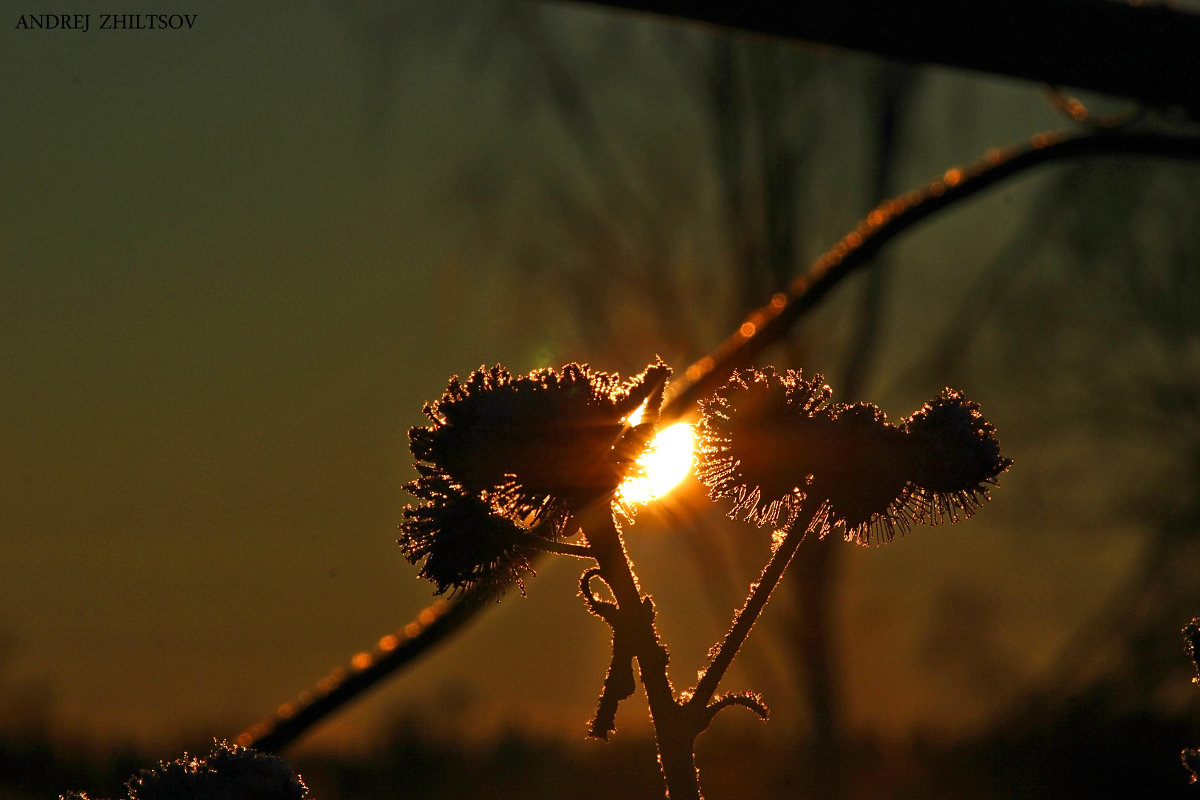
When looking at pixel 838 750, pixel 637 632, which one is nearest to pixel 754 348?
pixel 637 632

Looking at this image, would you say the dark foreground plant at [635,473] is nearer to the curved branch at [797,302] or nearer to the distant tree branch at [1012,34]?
the curved branch at [797,302]

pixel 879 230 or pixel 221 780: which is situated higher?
pixel 879 230

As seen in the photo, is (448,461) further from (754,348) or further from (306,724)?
(306,724)

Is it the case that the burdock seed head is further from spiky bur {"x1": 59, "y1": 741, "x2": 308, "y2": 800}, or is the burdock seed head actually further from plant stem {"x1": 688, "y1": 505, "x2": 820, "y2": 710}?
spiky bur {"x1": 59, "y1": 741, "x2": 308, "y2": 800}

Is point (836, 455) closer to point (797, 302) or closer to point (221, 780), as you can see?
point (797, 302)

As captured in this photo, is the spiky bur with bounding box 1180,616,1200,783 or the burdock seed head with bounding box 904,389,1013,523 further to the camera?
the burdock seed head with bounding box 904,389,1013,523

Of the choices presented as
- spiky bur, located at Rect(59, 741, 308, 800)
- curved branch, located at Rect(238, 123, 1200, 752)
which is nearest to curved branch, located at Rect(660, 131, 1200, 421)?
curved branch, located at Rect(238, 123, 1200, 752)

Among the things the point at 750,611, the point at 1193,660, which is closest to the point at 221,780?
the point at 750,611

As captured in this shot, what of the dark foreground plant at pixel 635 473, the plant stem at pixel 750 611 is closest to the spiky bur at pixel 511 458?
the dark foreground plant at pixel 635 473
